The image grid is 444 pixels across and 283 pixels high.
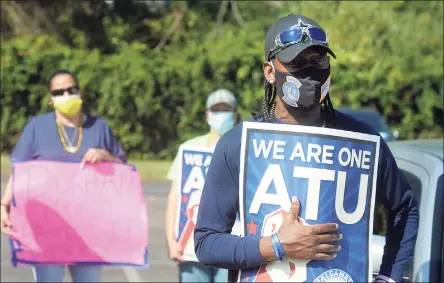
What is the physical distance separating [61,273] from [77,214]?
0.48 meters

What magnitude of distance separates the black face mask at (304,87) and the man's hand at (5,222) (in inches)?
157

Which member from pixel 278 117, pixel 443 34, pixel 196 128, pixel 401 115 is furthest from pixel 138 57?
pixel 278 117

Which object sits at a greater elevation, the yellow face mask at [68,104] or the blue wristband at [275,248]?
the yellow face mask at [68,104]

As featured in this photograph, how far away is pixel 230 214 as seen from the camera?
3105mm

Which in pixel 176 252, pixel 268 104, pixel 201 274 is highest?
pixel 268 104

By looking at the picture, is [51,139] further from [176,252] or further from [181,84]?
[181,84]

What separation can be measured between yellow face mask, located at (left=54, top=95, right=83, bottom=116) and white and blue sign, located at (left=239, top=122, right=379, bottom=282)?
3729mm

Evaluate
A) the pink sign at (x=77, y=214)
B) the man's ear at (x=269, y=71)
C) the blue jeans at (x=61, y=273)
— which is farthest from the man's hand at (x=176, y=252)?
the man's ear at (x=269, y=71)

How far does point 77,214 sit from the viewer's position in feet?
23.2

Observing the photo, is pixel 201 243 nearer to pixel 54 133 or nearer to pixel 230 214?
pixel 230 214

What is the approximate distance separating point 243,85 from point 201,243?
2004 cm

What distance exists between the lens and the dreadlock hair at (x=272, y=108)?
3.18 meters

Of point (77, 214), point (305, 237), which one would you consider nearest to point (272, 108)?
point (305, 237)

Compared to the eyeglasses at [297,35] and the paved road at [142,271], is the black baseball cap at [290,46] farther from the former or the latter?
the paved road at [142,271]
